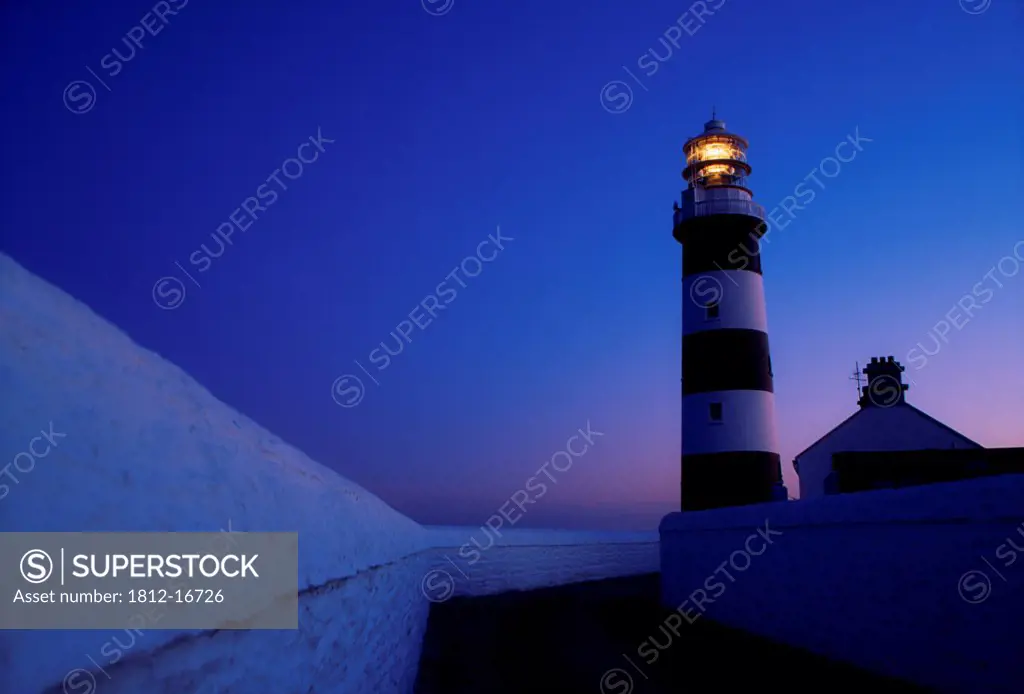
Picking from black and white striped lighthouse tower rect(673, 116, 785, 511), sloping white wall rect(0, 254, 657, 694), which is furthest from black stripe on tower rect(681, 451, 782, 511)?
sloping white wall rect(0, 254, 657, 694)

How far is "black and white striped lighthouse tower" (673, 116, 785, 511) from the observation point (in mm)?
16734

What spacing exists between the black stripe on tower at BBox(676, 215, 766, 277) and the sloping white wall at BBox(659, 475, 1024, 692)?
23.5ft

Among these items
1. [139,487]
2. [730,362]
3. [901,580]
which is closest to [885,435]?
[730,362]

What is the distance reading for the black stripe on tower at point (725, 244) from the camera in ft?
59.0

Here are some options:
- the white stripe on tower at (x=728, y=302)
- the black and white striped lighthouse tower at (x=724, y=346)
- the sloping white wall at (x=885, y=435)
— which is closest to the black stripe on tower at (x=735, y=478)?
the black and white striped lighthouse tower at (x=724, y=346)

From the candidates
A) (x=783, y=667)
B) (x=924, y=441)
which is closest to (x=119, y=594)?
(x=783, y=667)

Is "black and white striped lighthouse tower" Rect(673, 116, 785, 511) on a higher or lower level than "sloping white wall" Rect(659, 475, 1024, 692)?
higher

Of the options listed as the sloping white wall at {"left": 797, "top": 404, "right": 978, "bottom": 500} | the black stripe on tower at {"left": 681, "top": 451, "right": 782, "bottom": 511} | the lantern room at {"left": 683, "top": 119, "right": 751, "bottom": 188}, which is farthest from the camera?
the sloping white wall at {"left": 797, "top": 404, "right": 978, "bottom": 500}

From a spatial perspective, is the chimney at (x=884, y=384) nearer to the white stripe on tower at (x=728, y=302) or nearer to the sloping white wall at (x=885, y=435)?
the sloping white wall at (x=885, y=435)

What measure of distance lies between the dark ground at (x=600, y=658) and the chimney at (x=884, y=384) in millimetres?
11878

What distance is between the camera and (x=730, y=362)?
55.9 ft

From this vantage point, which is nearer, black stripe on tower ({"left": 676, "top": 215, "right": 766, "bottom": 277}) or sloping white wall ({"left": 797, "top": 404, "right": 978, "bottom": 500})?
black stripe on tower ({"left": 676, "top": 215, "right": 766, "bottom": 277})

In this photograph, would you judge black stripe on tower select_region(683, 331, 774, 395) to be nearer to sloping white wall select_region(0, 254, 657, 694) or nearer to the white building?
the white building

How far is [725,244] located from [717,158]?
2.49 metres
